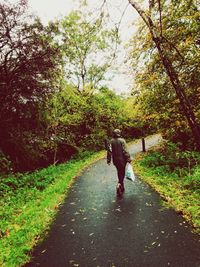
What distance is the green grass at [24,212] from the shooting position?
6082 mm

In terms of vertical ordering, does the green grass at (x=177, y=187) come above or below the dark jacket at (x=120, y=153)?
below

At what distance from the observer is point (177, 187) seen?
9.93 m

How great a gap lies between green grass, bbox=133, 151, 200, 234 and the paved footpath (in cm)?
28

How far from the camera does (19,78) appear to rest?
48.9ft

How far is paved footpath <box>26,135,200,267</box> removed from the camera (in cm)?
511

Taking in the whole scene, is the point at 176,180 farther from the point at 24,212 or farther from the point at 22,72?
the point at 22,72

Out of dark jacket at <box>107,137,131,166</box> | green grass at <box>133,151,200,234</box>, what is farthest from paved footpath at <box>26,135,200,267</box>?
dark jacket at <box>107,137,131,166</box>

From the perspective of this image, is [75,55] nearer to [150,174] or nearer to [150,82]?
[150,82]

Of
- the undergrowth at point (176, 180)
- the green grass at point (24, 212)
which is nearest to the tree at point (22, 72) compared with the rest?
the green grass at point (24, 212)

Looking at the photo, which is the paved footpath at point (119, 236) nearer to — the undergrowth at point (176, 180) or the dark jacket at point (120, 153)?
the undergrowth at point (176, 180)

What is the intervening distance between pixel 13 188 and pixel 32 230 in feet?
20.3

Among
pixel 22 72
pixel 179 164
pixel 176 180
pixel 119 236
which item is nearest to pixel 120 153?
pixel 176 180

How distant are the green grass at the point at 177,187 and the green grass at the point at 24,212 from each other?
3.16 metres

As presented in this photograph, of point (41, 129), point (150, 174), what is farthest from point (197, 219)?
point (41, 129)
